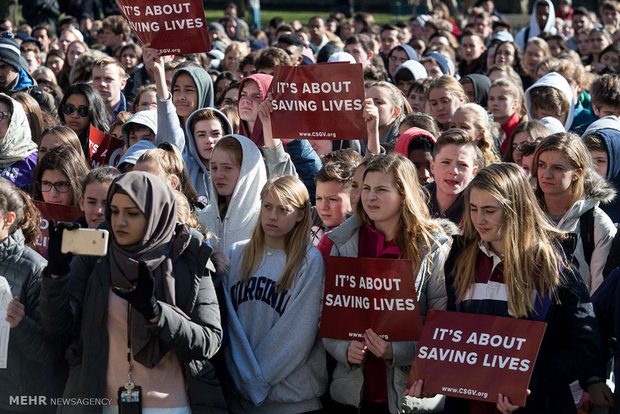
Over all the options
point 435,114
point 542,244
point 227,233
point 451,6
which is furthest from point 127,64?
point 451,6

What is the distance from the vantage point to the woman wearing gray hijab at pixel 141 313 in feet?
13.7

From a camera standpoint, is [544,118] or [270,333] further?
[544,118]

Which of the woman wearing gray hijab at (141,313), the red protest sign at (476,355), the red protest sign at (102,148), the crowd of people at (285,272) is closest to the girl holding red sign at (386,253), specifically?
the crowd of people at (285,272)

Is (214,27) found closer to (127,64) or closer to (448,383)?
(127,64)

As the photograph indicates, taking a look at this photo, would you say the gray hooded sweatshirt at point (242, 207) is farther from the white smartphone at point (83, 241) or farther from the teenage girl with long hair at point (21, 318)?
the white smartphone at point (83, 241)

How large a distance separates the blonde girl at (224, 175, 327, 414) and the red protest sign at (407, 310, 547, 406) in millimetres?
656

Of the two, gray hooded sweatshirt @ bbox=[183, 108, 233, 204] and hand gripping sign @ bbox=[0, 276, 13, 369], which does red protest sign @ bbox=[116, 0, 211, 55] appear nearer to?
gray hooded sweatshirt @ bbox=[183, 108, 233, 204]

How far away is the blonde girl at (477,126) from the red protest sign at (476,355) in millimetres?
3011

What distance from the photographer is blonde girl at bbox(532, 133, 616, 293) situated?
5.34 metres

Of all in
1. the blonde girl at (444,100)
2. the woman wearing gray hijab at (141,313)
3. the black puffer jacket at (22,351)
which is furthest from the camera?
the blonde girl at (444,100)

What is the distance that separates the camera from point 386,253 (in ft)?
16.0

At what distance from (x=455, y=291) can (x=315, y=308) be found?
0.75 meters

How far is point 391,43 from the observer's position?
15078mm

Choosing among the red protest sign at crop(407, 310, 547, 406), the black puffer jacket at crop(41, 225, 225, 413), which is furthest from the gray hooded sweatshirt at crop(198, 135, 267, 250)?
the red protest sign at crop(407, 310, 547, 406)
